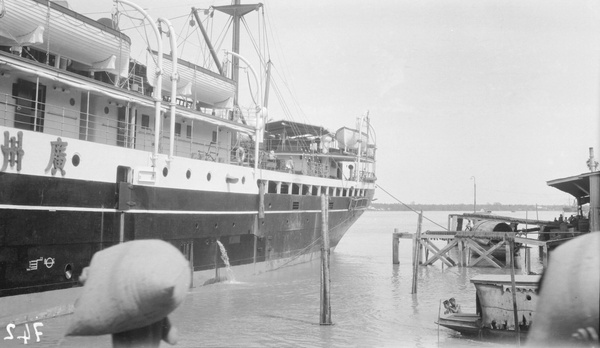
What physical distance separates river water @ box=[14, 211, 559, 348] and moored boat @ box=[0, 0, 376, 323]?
4.24 feet

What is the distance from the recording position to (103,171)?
15.4 meters

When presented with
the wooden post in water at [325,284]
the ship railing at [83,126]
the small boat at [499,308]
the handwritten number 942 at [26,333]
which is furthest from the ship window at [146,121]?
the small boat at [499,308]

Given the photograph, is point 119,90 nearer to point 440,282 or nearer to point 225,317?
point 225,317

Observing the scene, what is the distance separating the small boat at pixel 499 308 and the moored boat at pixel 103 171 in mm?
9041

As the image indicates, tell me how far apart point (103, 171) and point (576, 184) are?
56.7 ft

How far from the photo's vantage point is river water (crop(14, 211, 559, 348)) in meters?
12.8

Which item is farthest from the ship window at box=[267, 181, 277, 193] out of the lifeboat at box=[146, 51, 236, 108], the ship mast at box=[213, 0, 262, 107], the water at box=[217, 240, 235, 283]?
the ship mast at box=[213, 0, 262, 107]

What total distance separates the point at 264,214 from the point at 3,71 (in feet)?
39.6

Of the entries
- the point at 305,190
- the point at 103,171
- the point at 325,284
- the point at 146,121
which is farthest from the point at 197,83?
the point at 325,284

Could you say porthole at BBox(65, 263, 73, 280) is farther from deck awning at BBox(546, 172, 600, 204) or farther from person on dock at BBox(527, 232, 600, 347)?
deck awning at BBox(546, 172, 600, 204)

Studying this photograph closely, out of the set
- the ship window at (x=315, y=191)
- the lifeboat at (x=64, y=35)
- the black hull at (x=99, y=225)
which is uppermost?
the lifeboat at (x=64, y=35)

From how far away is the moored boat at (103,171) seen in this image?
13.2 metres

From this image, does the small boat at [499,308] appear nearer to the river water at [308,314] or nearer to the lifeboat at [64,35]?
the river water at [308,314]

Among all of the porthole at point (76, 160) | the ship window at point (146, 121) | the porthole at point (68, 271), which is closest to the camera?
the porthole at point (68, 271)
